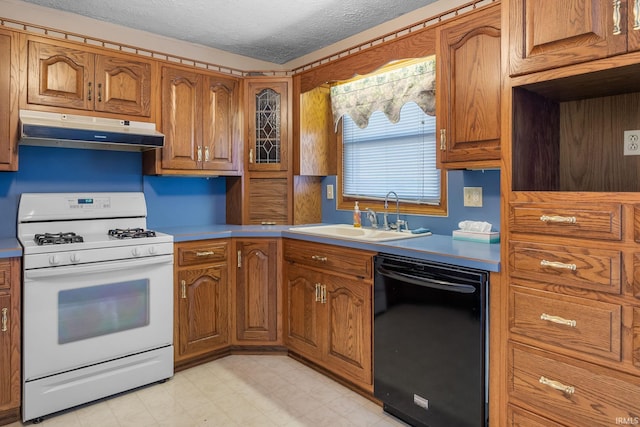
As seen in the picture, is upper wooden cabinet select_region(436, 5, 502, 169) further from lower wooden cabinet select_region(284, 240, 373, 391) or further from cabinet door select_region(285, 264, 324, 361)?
cabinet door select_region(285, 264, 324, 361)

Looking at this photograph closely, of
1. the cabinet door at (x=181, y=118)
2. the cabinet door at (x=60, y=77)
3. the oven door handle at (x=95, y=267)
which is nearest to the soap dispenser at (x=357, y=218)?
the cabinet door at (x=181, y=118)

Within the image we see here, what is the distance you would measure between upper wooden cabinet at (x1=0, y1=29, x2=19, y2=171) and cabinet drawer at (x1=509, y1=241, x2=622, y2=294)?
8.88 feet

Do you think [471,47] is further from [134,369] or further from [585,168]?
[134,369]

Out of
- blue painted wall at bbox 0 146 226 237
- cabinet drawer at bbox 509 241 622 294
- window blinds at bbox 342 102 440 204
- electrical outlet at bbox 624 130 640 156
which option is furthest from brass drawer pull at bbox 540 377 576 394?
blue painted wall at bbox 0 146 226 237

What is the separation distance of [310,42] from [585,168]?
7.46 ft

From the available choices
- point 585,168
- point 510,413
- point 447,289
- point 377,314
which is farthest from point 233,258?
point 585,168

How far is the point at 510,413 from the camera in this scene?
1.74 metres

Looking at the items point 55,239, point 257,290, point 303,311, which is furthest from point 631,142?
point 55,239

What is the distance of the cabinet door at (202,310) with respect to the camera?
281 cm

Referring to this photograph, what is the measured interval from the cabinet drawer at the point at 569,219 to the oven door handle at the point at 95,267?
2.03 metres

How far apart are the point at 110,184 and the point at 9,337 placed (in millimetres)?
1195

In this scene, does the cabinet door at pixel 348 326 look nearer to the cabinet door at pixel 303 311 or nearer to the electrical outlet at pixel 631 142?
the cabinet door at pixel 303 311

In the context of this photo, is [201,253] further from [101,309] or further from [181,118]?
[181,118]

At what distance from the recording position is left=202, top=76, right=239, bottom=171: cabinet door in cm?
316
